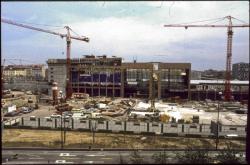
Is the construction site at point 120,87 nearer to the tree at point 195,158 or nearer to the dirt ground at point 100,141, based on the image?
the dirt ground at point 100,141

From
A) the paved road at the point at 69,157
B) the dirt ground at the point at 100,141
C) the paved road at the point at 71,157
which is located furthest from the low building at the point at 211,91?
the paved road at the point at 69,157

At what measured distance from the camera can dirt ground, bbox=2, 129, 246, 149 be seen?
3042 centimetres

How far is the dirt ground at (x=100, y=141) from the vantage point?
99.8ft

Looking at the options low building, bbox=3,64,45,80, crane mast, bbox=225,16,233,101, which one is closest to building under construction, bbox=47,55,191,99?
crane mast, bbox=225,16,233,101

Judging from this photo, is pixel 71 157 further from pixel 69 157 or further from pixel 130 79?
pixel 130 79

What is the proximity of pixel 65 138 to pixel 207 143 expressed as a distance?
1339 cm

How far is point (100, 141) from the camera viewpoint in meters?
32.2

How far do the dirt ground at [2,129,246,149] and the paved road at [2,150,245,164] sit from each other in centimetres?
286

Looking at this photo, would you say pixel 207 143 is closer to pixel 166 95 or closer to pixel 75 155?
pixel 75 155

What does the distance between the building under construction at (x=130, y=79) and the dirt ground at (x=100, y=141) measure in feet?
135

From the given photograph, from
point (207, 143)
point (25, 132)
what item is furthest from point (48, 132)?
point (207, 143)

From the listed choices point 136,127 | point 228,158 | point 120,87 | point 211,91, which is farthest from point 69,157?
point 211,91

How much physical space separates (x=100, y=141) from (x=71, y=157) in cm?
715

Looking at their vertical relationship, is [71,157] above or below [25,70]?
below
